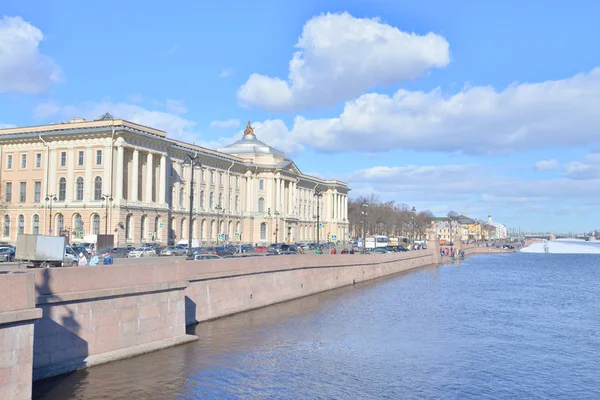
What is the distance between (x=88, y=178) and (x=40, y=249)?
4799 centimetres

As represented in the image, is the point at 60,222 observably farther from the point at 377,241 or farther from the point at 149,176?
the point at 377,241

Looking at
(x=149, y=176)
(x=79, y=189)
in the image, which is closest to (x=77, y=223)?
(x=79, y=189)

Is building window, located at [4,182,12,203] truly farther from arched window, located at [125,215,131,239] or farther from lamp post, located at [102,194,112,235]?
arched window, located at [125,215,131,239]

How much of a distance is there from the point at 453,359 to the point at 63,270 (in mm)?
12414

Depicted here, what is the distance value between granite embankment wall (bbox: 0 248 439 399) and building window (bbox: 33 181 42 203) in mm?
50110

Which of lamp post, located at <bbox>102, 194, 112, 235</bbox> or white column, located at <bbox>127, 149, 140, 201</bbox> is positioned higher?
white column, located at <bbox>127, 149, 140, 201</bbox>

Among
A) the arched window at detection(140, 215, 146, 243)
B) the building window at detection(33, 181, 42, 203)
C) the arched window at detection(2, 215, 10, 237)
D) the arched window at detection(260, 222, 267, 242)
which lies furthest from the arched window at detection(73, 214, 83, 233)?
the arched window at detection(260, 222, 267, 242)

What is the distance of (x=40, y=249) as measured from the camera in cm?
2047

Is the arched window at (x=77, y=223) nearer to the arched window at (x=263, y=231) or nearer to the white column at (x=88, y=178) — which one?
the white column at (x=88, y=178)

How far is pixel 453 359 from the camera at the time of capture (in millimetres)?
19734

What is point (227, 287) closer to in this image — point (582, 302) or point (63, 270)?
point (63, 270)

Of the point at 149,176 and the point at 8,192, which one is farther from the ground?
the point at 149,176

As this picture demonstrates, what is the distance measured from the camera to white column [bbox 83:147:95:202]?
6569cm

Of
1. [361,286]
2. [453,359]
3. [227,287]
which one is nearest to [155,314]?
[227,287]
